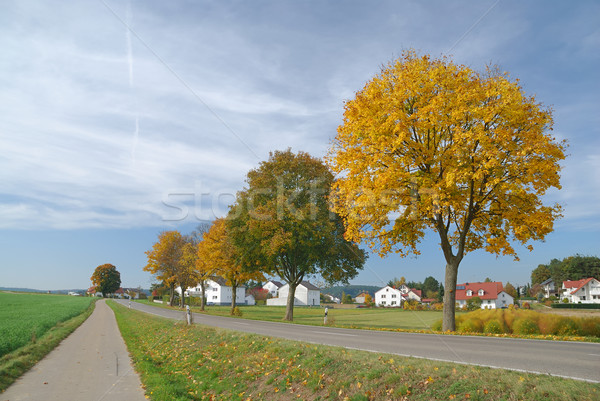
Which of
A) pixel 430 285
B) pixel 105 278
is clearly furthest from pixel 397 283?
pixel 105 278

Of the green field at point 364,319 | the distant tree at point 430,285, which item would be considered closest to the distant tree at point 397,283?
the distant tree at point 430,285

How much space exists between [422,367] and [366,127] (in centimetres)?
1234

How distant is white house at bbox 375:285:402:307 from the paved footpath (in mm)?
113823

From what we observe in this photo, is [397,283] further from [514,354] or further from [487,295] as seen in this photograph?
[514,354]

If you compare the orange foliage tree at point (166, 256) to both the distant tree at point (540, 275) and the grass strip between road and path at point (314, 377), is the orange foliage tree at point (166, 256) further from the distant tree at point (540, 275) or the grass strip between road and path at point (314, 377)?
the distant tree at point (540, 275)

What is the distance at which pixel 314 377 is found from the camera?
9.32 m

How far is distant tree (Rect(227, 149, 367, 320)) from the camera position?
1193 inches

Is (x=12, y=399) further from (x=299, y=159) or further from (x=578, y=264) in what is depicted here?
(x=578, y=264)

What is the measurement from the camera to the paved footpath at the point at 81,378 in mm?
10039

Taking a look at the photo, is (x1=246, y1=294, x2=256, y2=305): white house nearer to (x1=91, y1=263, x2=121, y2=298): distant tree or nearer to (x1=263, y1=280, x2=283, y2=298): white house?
(x1=263, y1=280, x2=283, y2=298): white house

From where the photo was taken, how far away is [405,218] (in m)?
19.2

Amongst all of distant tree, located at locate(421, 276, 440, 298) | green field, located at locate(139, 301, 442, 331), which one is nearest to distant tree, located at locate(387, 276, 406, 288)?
distant tree, located at locate(421, 276, 440, 298)

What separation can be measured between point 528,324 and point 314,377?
537 inches

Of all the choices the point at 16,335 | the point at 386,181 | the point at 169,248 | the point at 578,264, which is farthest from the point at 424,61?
the point at 578,264
